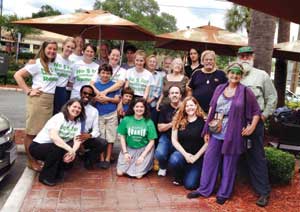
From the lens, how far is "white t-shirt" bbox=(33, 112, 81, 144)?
5336 millimetres

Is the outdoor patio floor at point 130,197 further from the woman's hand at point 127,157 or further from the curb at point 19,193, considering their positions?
the woman's hand at point 127,157

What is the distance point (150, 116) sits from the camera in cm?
593

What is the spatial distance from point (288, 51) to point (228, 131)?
555 centimetres

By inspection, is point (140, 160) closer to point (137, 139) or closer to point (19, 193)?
point (137, 139)

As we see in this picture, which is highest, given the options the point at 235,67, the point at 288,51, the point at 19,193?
the point at 288,51

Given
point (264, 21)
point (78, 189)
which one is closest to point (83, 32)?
point (264, 21)

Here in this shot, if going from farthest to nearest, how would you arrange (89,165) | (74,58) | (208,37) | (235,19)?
(235,19)
(208,37)
(74,58)
(89,165)

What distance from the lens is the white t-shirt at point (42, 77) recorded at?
5.50m

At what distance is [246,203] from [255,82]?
1.56m

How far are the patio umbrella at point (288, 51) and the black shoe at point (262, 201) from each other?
536cm

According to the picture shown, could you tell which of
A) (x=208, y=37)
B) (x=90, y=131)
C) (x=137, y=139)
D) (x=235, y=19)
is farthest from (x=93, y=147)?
(x=235, y=19)

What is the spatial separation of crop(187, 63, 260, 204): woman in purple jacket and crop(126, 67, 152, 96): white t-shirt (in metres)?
1.44

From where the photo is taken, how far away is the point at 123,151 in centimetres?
574

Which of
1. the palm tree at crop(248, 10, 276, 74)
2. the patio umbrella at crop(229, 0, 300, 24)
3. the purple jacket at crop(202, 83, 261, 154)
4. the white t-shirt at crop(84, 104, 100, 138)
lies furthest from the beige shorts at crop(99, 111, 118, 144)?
the patio umbrella at crop(229, 0, 300, 24)
